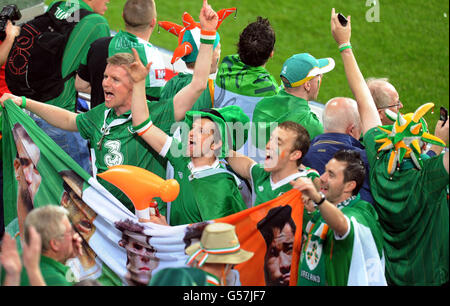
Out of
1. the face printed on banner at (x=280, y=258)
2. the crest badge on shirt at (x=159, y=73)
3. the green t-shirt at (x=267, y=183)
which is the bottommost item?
the face printed on banner at (x=280, y=258)

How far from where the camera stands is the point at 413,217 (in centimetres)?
446

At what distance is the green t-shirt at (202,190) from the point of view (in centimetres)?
475

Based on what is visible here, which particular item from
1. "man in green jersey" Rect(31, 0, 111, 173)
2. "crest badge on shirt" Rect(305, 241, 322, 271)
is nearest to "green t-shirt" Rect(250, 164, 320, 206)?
"crest badge on shirt" Rect(305, 241, 322, 271)

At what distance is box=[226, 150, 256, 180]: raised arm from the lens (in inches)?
194

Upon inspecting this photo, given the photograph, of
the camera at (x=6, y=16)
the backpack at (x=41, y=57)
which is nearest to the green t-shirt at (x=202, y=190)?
the backpack at (x=41, y=57)

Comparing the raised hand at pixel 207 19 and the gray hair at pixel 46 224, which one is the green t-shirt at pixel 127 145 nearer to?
the raised hand at pixel 207 19

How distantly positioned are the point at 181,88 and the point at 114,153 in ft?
2.73

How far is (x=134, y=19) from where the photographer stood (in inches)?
225

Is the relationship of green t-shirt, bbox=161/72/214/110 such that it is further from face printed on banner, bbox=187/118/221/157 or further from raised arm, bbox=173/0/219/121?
face printed on banner, bbox=187/118/221/157

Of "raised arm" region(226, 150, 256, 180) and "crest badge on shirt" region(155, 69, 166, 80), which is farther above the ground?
"crest badge on shirt" region(155, 69, 166, 80)

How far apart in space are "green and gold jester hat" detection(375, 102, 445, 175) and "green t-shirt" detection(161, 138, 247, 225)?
1.06 metres

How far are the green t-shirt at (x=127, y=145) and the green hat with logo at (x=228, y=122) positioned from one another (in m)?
0.23

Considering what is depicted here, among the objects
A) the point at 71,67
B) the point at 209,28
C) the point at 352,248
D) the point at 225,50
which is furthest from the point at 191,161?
the point at 225,50
